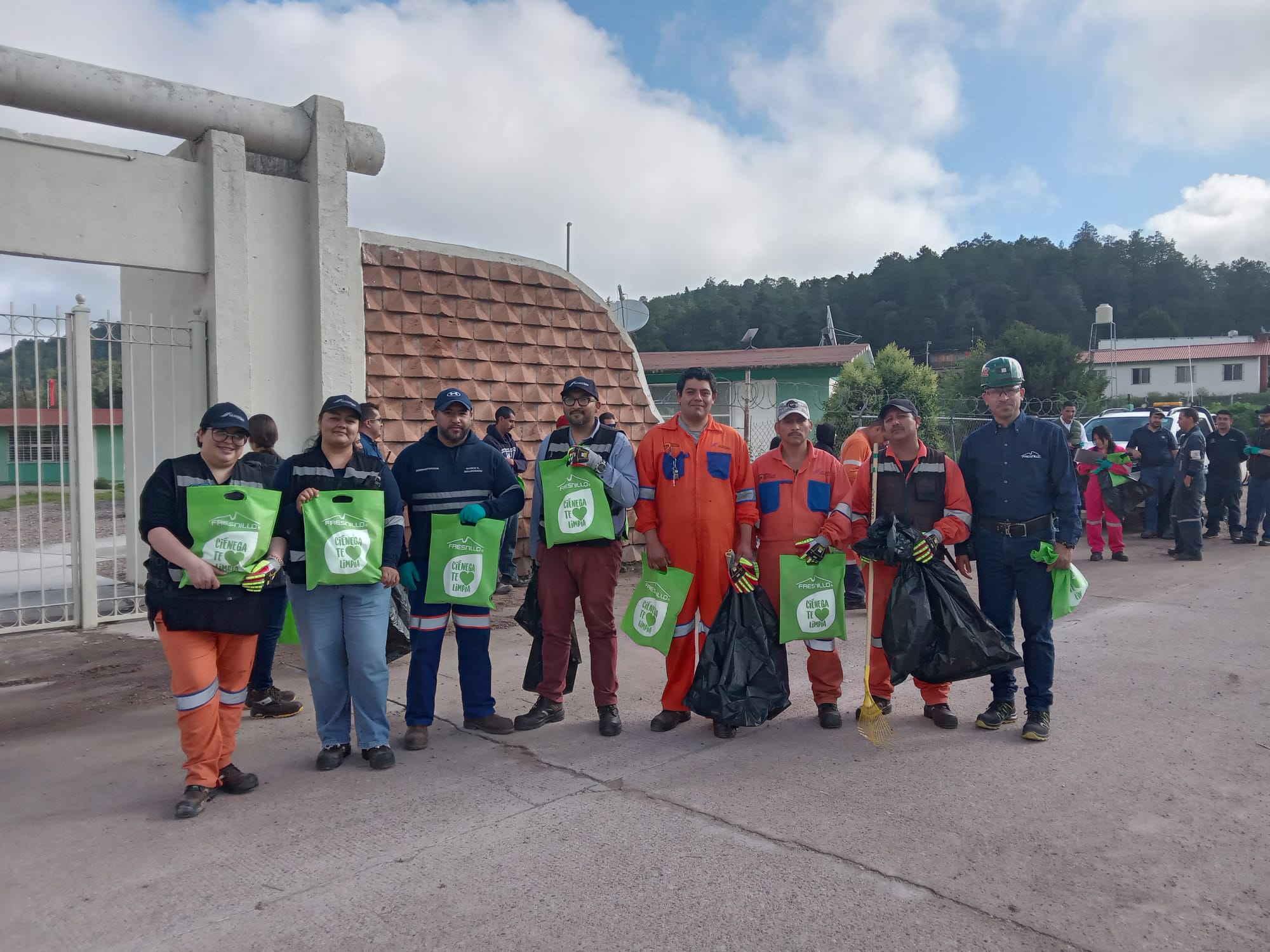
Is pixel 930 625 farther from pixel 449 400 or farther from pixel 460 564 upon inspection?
pixel 449 400

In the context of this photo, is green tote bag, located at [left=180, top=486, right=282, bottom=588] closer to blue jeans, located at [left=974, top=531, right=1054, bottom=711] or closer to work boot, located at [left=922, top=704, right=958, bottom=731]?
Result: work boot, located at [left=922, top=704, right=958, bottom=731]

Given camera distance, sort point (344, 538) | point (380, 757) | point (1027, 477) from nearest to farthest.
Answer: point (344, 538)
point (380, 757)
point (1027, 477)

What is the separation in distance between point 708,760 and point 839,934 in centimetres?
169

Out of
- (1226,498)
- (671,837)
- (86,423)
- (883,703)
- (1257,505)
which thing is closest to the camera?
(671,837)

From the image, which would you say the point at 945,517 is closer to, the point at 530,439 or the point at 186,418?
the point at 530,439

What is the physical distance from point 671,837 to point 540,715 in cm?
167

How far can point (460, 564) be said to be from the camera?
496cm

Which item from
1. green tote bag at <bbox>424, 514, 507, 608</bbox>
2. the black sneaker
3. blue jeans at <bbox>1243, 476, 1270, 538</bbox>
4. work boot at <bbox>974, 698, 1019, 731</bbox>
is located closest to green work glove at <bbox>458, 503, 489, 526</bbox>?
green tote bag at <bbox>424, 514, 507, 608</bbox>

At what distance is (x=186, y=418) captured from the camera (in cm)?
833

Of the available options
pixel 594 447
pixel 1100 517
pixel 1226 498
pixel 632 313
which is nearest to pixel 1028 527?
pixel 594 447

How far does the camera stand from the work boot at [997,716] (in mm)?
5020

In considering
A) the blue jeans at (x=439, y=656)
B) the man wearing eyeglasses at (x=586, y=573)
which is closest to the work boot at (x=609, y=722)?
the man wearing eyeglasses at (x=586, y=573)

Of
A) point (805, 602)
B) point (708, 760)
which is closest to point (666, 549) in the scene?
point (805, 602)

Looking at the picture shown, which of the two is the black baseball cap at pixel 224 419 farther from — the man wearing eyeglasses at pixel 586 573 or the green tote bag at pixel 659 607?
the green tote bag at pixel 659 607
